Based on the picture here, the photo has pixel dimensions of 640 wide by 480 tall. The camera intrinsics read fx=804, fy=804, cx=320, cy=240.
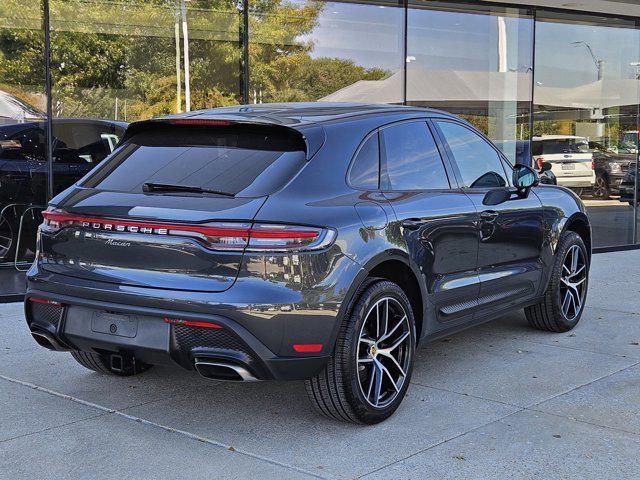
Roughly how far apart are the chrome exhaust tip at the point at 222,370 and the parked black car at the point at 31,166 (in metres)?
6.45

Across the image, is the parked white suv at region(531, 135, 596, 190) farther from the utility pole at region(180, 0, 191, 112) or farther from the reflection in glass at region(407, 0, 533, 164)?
the utility pole at region(180, 0, 191, 112)

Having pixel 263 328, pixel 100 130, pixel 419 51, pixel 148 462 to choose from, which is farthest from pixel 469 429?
pixel 419 51

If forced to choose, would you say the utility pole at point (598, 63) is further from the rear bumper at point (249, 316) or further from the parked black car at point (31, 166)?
the rear bumper at point (249, 316)

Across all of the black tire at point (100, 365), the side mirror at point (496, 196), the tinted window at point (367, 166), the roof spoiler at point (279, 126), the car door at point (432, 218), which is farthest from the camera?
the side mirror at point (496, 196)

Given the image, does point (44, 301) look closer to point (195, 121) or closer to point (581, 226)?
point (195, 121)

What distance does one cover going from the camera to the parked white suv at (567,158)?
12.9 meters

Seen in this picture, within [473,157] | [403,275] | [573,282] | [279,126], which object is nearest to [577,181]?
[573,282]

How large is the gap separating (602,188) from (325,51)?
18.0 ft

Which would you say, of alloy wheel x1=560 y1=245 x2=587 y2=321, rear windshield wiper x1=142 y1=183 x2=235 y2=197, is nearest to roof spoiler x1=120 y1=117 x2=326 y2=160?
rear windshield wiper x1=142 y1=183 x2=235 y2=197

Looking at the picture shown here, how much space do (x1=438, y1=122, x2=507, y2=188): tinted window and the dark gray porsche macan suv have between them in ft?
0.55

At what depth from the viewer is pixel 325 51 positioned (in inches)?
436

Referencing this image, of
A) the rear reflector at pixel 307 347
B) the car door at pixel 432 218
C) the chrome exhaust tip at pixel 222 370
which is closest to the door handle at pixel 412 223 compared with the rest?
the car door at pixel 432 218

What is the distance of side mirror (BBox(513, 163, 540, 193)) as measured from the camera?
5.69 metres

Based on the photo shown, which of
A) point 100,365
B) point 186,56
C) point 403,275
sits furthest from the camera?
point 186,56
